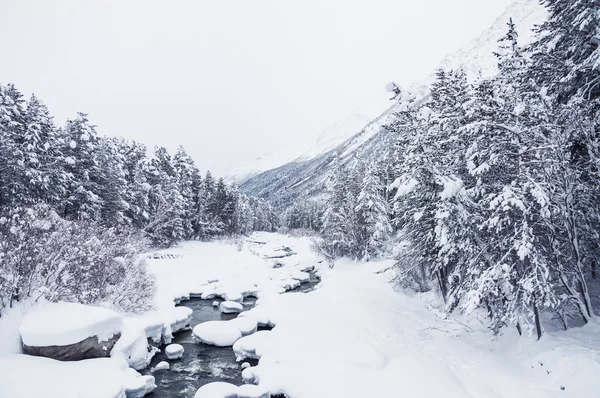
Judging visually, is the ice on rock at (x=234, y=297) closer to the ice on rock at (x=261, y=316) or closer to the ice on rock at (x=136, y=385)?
the ice on rock at (x=261, y=316)

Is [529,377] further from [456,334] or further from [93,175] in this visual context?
[93,175]

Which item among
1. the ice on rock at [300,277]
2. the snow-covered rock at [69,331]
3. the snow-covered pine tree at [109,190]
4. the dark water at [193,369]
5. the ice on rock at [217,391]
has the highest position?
the snow-covered pine tree at [109,190]

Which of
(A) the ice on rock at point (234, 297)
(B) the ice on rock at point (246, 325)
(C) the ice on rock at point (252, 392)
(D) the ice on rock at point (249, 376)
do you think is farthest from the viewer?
(A) the ice on rock at point (234, 297)

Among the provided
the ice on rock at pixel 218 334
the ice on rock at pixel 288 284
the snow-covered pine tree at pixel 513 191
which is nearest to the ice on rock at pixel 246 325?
the ice on rock at pixel 218 334

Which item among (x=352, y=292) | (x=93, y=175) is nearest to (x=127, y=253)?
(x=352, y=292)

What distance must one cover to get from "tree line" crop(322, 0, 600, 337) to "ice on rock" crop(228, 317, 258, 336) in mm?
8573

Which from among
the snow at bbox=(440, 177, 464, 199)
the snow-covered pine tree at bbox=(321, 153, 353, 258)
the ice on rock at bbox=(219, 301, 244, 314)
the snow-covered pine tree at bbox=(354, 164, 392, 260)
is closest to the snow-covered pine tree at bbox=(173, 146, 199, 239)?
the snow-covered pine tree at bbox=(321, 153, 353, 258)

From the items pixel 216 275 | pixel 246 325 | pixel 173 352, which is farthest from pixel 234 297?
pixel 173 352

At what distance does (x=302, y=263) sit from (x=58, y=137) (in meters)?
26.7

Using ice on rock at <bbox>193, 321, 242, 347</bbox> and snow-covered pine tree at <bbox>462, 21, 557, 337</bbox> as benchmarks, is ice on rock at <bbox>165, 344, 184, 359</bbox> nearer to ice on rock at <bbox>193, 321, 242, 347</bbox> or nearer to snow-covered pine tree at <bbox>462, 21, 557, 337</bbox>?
ice on rock at <bbox>193, 321, 242, 347</bbox>

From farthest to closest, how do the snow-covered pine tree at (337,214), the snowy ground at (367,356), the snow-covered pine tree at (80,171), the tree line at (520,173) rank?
the snow-covered pine tree at (337,214) → the snow-covered pine tree at (80,171) → the tree line at (520,173) → the snowy ground at (367,356)

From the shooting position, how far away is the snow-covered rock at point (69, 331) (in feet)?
31.6

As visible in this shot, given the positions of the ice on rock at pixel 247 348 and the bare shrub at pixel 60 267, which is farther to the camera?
the ice on rock at pixel 247 348

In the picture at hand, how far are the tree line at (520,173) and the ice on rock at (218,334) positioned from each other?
8886 millimetres
